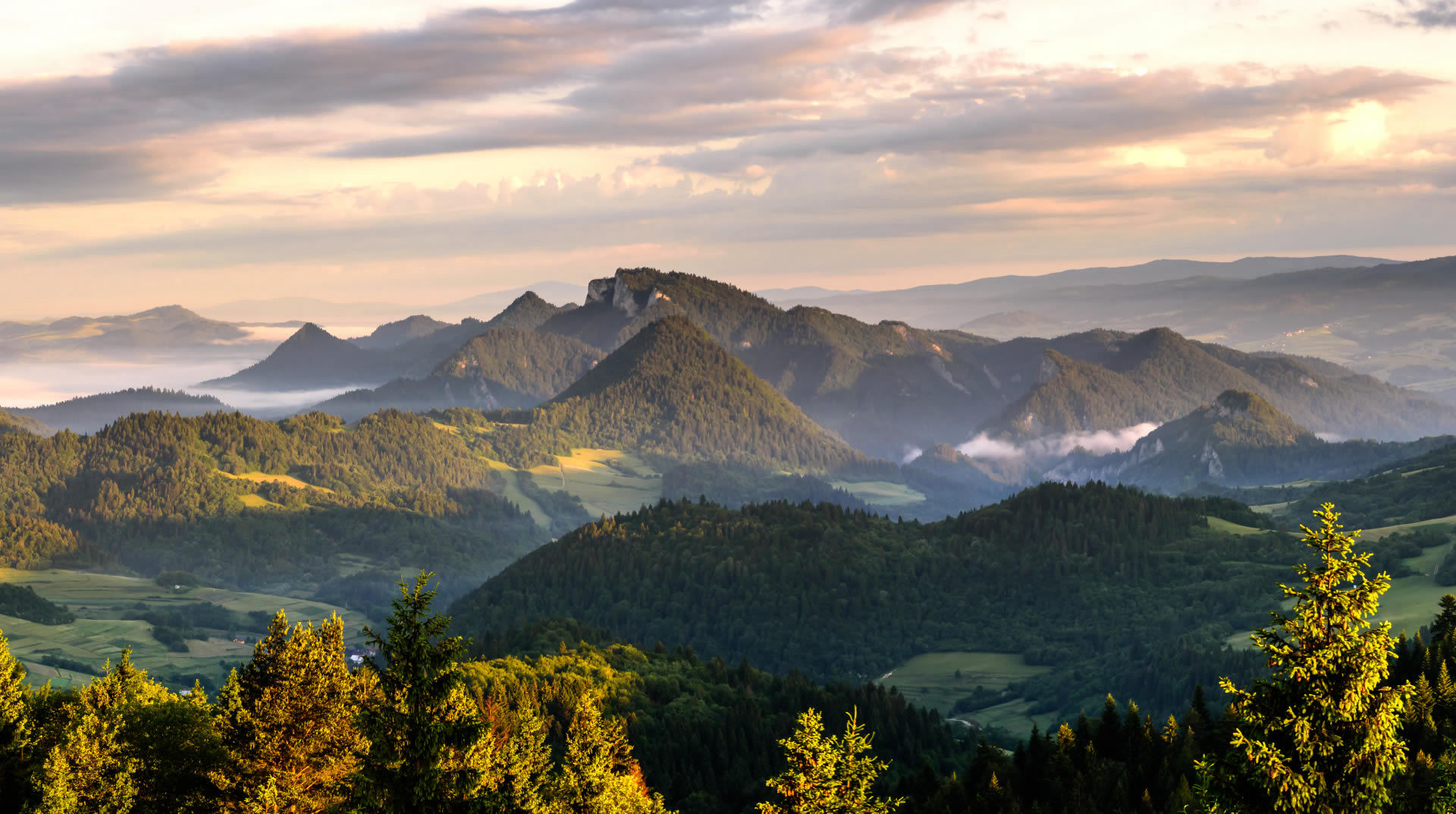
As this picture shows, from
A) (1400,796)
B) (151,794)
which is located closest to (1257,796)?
(1400,796)

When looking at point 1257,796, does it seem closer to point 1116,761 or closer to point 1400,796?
point 1400,796

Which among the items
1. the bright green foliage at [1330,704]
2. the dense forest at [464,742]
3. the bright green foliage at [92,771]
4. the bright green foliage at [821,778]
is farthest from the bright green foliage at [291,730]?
the bright green foliage at [1330,704]

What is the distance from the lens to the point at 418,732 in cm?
5316

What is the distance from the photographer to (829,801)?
177ft

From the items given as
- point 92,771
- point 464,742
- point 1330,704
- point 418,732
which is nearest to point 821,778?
point 464,742

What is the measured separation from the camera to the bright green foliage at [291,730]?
71.8 metres

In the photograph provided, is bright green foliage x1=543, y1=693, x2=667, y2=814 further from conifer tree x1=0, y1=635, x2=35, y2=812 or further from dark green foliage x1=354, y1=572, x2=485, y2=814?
conifer tree x1=0, y1=635, x2=35, y2=812

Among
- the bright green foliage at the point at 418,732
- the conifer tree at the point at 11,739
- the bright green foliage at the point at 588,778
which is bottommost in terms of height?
the conifer tree at the point at 11,739

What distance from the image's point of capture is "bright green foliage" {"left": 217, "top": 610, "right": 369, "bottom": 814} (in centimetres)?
7181

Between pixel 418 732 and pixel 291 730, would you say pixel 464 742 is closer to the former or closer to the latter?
pixel 418 732

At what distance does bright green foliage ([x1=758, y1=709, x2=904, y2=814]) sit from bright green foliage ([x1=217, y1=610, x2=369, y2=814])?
2714 cm

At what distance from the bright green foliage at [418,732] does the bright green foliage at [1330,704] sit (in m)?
29.1

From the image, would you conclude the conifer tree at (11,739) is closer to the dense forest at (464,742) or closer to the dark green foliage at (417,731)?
the dense forest at (464,742)

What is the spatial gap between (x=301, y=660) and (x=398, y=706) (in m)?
22.7
